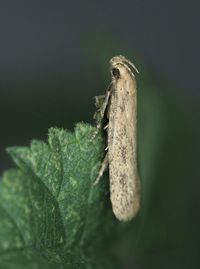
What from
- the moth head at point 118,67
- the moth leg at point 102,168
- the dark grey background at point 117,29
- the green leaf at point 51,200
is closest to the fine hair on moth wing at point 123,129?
the moth head at point 118,67

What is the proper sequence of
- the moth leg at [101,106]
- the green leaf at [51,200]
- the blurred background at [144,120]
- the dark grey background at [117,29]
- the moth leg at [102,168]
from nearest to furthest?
the green leaf at [51,200] → the moth leg at [102,168] → the moth leg at [101,106] → the blurred background at [144,120] → the dark grey background at [117,29]

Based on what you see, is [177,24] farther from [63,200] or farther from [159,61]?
[63,200]

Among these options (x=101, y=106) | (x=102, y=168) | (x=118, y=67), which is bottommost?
(x=102, y=168)

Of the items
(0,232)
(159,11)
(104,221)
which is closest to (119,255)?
(104,221)

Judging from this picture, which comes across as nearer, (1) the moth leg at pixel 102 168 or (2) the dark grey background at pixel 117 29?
(1) the moth leg at pixel 102 168

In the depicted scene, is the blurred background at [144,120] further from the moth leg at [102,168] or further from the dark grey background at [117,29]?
the dark grey background at [117,29]

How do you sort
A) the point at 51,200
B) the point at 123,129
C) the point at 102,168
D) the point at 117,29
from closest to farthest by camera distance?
the point at 51,200 < the point at 102,168 < the point at 123,129 < the point at 117,29

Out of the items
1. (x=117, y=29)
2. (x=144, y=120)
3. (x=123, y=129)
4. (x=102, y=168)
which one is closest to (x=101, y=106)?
(x=123, y=129)

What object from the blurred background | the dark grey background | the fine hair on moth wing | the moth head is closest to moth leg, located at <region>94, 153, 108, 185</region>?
the fine hair on moth wing

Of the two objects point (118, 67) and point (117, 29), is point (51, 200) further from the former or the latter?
point (117, 29)
